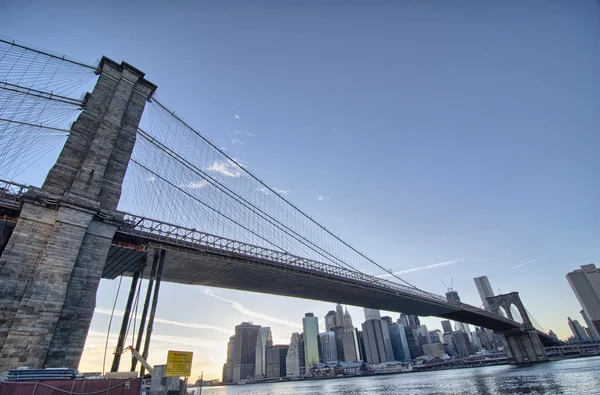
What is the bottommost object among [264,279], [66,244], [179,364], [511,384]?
[511,384]

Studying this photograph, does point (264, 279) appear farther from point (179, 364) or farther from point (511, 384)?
point (511, 384)

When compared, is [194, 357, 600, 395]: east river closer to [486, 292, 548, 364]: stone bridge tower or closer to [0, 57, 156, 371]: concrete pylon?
[486, 292, 548, 364]: stone bridge tower

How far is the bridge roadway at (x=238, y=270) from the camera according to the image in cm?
3034

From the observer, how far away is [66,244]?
2228cm

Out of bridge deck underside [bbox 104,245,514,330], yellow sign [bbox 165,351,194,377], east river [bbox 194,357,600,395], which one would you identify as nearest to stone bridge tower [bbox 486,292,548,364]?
east river [bbox 194,357,600,395]

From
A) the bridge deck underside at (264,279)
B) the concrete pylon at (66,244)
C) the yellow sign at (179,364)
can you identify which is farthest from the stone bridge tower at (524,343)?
the concrete pylon at (66,244)

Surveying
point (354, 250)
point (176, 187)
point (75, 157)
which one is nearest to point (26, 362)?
point (75, 157)

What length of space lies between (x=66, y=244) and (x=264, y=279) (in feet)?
87.2

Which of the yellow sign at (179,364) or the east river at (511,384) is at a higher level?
the yellow sign at (179,364)

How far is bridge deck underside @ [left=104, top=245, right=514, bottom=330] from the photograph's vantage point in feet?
113

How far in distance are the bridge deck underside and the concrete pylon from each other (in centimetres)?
646

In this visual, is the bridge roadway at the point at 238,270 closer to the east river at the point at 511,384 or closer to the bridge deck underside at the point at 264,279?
the bridge deck underside at the point at 264,279

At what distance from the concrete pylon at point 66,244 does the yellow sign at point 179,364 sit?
7926mm

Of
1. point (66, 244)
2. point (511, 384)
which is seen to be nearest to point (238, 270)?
point (66, 244)
